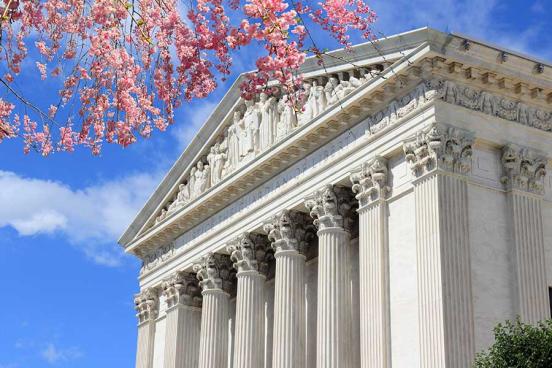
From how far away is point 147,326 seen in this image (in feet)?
148

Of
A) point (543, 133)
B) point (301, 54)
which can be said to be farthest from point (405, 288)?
point (301, 54)

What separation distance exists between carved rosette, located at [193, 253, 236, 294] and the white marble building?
99 centimetres

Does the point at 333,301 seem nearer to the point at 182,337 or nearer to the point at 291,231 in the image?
the point at 291,231

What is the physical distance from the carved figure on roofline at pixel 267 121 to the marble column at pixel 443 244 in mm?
8498

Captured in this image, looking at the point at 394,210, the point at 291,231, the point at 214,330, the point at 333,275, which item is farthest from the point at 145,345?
the point at 394,210

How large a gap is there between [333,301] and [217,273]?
8.88 metres

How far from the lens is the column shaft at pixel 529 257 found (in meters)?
28.9

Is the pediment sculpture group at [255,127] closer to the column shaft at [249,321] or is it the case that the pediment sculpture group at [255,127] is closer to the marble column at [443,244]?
the marble column at [443,244]

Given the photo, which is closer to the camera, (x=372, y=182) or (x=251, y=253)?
(x=372, y=182)

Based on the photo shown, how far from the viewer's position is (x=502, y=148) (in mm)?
30625

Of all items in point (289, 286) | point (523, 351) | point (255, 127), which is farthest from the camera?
point (255, 127)

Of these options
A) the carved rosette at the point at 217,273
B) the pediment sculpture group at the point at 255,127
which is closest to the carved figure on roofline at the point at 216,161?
the pediment sculpture group at the point at 255,127

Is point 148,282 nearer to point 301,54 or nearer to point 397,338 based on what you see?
point 397,338

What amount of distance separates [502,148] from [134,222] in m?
21.2
